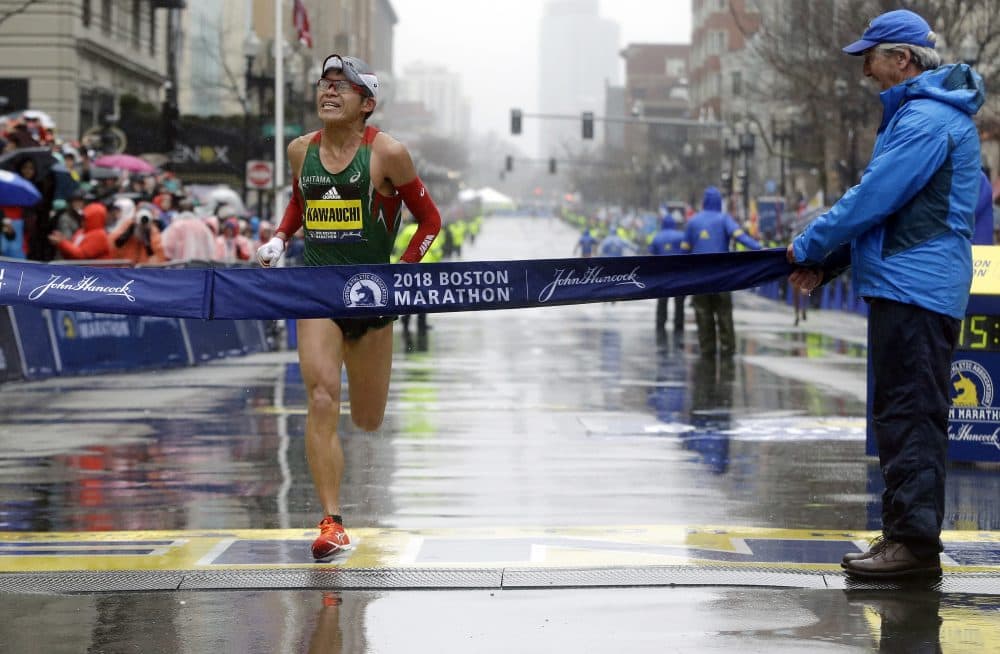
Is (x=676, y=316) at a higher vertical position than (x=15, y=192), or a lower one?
lower

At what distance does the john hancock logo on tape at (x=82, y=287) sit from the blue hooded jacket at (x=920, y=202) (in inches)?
116

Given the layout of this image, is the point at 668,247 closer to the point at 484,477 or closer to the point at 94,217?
the point at 94,217

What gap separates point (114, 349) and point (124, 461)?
834 cm

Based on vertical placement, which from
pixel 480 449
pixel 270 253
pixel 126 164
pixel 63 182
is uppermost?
pixel 126 164

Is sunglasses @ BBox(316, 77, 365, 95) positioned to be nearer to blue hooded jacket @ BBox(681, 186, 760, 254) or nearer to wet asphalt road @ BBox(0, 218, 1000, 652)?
wet asphalt road @ BBox(0, 218, 1000, 652)

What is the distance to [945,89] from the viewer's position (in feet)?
22.9

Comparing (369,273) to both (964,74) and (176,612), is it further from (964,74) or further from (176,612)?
(964,74)

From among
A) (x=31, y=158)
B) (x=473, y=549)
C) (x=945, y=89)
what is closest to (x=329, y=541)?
(x=473, y=549)

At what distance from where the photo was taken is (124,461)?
36.6 ft

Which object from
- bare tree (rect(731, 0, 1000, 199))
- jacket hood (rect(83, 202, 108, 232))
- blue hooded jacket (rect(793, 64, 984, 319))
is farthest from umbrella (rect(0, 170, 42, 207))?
bare tree (rect(731, 0, 1000, 199))

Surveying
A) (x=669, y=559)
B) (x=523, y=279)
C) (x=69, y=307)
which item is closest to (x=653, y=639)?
(x=669, y=559)

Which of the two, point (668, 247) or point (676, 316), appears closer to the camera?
point (668, 247)

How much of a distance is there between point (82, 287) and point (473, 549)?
81.1 inches

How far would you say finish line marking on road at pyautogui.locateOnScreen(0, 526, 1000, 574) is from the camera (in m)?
7.20
